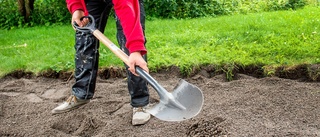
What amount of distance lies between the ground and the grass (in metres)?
0.31

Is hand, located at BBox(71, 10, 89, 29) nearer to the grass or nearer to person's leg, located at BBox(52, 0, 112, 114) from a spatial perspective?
person's leg, located at BBox(52, 0, 112, 114)

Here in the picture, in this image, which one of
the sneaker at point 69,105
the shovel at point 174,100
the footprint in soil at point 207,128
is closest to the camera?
the shovel at point 174,100

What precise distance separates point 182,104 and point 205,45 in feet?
7.63

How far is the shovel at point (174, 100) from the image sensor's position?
2.81 m

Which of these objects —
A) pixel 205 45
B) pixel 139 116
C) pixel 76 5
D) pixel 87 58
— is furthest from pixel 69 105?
pixel 205 45

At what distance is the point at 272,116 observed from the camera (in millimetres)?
3318

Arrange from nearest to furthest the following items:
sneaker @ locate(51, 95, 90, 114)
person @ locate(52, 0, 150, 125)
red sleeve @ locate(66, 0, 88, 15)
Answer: person @ locate(52, 0, 150, 125)
red sleeve @ locate(66, 0, 88, 15)
sneaker @ locate(51, 95, 90, 114)

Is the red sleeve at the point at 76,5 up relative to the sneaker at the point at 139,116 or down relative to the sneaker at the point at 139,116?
up

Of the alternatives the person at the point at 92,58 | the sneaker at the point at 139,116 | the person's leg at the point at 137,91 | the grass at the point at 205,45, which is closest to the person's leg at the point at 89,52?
the person at the point at 92,58

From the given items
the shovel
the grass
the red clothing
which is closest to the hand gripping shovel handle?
the shovel

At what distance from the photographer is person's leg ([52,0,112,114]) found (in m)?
3.40

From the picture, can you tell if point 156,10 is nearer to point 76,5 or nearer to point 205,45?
point 205,45

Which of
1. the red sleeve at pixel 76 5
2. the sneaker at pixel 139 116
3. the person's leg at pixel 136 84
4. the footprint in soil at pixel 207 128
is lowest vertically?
the sneaker at pixel 139 116

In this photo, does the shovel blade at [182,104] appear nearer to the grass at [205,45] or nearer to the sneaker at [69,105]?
the sneaker at [69,105]
